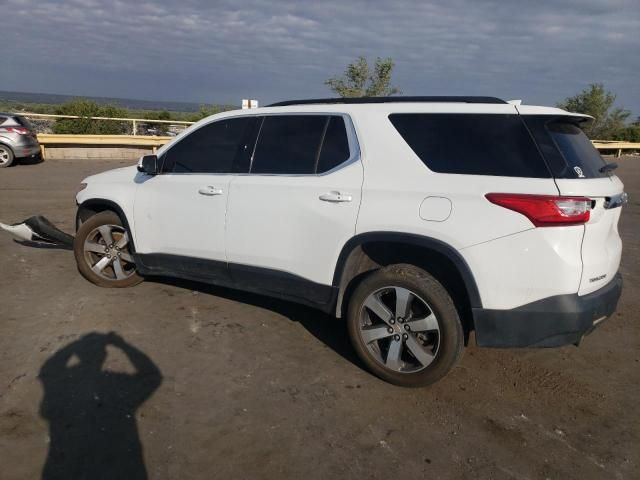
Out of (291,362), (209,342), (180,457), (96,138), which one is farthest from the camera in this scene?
(96,138)

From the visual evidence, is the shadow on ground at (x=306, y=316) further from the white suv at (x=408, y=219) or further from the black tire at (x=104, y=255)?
Result: the white suv at (x=408, y=219)

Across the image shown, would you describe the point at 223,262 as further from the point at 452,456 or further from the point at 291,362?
the point at 452,456

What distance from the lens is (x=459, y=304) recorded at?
3.69m

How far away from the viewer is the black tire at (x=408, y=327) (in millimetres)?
3396

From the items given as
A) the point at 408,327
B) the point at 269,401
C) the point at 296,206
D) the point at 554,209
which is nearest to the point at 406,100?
the point at 296,206

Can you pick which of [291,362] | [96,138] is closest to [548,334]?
[291,362]

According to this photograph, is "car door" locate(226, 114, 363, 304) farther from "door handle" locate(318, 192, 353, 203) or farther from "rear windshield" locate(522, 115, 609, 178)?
"rear windshield" locate(522, 115, 609, 178)

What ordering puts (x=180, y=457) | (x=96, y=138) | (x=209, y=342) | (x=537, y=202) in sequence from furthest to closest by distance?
(x=96, y=138) → (x=209, y=342) → (x=537, y=202) → (x=180, y=457)

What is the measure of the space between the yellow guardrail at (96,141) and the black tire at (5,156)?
2.48 m

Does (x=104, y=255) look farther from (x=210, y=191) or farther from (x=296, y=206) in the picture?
(x=296, y=206)

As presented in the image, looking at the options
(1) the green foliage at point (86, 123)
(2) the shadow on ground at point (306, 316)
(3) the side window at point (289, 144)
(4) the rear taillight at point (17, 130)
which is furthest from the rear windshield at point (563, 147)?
(1) the green foliage at point (86, 123)

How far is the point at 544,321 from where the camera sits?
3.17 metres

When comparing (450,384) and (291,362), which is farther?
(291,362)

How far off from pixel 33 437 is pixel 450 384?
8.47 feet
